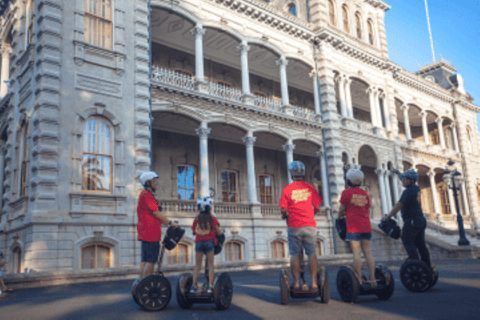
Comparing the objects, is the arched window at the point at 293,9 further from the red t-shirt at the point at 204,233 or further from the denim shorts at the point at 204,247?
the denim shorts at the point at 204,247

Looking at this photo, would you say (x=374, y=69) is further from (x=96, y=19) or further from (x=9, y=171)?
(x=9, y=171)

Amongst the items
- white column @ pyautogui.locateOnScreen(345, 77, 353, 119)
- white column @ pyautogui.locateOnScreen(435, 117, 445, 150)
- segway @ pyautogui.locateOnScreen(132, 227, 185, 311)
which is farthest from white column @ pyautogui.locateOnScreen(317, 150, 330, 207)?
segway @ pyautogui.locateOnScreen(132, 227, 185, 311)

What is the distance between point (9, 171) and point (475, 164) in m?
34.5

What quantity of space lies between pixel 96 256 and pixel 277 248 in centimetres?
877

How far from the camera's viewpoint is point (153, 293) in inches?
206

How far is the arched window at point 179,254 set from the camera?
631 inches

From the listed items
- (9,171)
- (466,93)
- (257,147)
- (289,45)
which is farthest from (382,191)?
(9,171)

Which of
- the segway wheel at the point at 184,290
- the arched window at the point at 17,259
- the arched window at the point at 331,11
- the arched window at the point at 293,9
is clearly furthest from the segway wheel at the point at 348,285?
the arched window at the point at 293,9

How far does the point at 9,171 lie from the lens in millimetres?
14828

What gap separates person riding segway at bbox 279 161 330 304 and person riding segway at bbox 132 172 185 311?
59.0 inches

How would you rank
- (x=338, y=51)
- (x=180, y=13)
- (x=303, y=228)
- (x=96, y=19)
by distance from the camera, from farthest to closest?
(x=338, y=51) < (x=180, y=13) < (x=96, y=19) < (x=303, y=228)

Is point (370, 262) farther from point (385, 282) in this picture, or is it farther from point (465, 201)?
point (465, 201)

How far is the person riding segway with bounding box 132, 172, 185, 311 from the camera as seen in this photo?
5.20 m

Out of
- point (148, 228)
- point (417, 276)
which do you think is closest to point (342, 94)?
point (417, 276)
